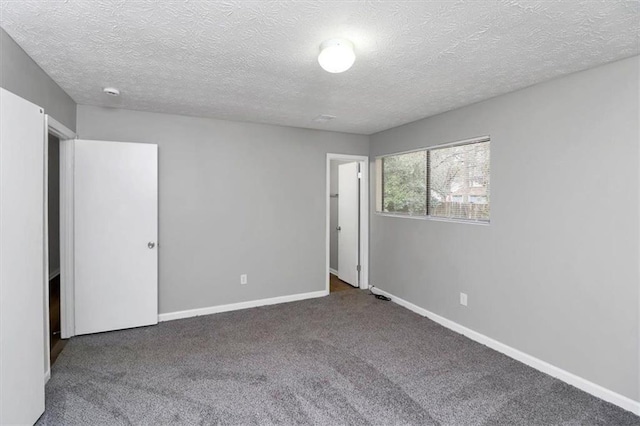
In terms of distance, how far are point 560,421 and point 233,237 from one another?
3484mm

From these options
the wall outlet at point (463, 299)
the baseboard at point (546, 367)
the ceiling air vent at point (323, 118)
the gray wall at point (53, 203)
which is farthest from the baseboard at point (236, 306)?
the gray wall at point (53, 203)

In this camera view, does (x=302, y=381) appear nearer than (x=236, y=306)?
Yes

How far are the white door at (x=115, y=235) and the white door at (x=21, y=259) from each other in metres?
1.22

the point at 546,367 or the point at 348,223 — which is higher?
the point at 348,223

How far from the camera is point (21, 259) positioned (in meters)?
1.89

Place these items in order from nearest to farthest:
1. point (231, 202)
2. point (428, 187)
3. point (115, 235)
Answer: point (115, 235) → point (428, 187) → point (231, 202)

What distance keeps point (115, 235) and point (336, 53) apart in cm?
292

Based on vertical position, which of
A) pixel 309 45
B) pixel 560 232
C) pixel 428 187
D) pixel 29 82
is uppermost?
pixel 309 45

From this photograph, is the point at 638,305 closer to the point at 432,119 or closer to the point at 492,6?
the point at 492,6

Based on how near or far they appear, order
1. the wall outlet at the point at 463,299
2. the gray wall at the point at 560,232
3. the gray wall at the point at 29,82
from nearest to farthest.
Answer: the gray wall at the point at 29,82 < the gray wall at the point at 560,232 < the wall outlet at the point at 463,299

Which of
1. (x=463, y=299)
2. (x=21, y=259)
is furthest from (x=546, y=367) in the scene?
(x=21, y=259)

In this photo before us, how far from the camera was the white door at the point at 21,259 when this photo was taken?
5.68 feet

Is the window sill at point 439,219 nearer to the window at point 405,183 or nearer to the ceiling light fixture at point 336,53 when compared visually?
the window at point 405,183

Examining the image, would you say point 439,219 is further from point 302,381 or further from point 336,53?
point 336,53
